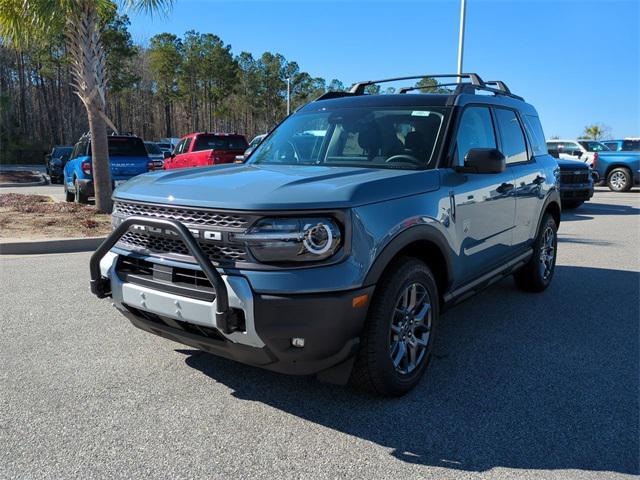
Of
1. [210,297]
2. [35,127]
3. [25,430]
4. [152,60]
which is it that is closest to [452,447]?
[210,297]

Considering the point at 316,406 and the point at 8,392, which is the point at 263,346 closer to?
the point at 316,406

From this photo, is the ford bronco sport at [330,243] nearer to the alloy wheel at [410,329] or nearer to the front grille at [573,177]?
the alloy wheel at [410,329]

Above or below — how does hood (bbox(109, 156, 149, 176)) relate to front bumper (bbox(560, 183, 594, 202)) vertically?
above

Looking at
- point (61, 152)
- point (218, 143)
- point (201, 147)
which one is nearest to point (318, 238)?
point (201, 147)

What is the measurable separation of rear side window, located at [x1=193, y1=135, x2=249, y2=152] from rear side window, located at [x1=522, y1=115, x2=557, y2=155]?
445 inches

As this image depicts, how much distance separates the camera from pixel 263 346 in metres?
2.67

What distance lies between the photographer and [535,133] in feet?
18.1

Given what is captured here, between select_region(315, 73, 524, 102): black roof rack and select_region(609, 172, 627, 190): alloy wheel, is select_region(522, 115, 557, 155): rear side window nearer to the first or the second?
select_region(315, 73, 524, 102): black roof rack

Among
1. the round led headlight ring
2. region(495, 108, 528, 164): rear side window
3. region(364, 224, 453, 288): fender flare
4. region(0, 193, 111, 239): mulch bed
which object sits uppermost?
region(495, 108, 528, 164): rear side window

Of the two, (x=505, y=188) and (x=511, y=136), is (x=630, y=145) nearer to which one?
(x=511, y=136)

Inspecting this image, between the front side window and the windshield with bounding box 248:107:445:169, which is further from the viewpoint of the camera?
the front side window

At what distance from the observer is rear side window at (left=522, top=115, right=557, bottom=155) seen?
5335mm

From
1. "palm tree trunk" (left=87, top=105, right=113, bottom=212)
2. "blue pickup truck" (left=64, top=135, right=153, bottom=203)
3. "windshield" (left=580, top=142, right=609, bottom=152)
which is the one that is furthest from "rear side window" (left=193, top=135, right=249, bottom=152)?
"windshield" (left=580, top=142, right=609, bottom=152)

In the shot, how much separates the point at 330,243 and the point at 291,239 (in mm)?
197
